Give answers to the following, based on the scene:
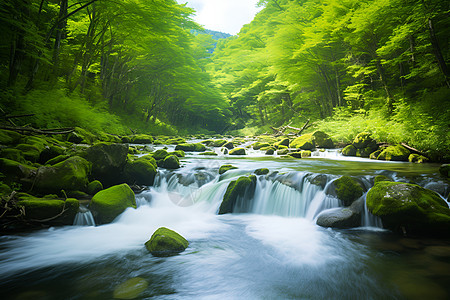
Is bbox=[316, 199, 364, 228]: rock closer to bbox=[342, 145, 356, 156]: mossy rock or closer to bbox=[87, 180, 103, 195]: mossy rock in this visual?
bbox=[87, 180, 103, 195]: mossy rock

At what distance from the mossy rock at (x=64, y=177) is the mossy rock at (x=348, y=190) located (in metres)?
5.56

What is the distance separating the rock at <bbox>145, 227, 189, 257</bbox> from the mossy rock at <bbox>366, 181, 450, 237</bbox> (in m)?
3.43

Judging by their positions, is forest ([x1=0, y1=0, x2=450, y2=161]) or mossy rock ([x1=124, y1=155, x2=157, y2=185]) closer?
mossy rock ([x1=124, y1=155, x2=157, y2=185])

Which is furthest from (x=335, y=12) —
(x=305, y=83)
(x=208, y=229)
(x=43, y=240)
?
(x=43, y=240)

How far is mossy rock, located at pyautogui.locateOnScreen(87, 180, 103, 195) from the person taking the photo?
503 cm

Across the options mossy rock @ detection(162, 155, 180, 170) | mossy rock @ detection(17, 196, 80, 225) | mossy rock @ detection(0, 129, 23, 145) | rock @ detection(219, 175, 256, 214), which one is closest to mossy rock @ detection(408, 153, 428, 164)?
rock @ detection(219, 175, 256, 214)

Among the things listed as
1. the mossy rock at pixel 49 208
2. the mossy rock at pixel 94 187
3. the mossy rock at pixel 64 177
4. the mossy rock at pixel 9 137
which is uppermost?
the mossy rock at pixel 9 137

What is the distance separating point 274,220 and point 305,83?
1738 centimetres

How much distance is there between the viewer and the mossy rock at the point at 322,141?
510 inches

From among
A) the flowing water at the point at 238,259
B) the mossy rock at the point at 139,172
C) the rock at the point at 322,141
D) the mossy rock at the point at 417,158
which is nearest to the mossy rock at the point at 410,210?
the flowing water at the point at 238,259

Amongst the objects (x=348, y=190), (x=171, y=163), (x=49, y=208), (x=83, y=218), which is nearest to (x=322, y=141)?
(x=348, y=190)

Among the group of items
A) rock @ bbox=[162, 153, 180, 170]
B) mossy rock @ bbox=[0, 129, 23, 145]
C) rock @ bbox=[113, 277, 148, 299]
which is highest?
mossy rock @ bbox=[0, 129, 23, 145]

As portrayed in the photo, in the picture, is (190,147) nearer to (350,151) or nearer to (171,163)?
(171,163)

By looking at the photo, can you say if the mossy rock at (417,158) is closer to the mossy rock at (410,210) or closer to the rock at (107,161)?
the mossy rock at (410,210)
